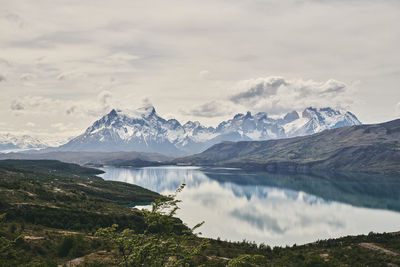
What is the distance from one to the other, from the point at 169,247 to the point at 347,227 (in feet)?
369

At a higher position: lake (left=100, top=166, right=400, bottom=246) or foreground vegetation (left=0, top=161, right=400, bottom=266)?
foreground vegetation (left=0, top=161, right=400, bottom=266)

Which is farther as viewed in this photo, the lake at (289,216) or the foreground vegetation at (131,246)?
the lake at (289,216)

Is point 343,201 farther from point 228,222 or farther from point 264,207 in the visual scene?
point 228,222

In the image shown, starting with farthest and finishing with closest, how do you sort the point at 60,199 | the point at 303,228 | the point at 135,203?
the point at 135,203 < the point at 303,228 < the point at 60,199

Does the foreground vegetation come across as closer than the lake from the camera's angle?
Yes

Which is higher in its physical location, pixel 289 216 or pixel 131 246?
pixel 131 246

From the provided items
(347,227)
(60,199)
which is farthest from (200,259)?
(347,227)

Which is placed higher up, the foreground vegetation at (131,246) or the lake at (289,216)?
the foreground vegetation at (131,246)

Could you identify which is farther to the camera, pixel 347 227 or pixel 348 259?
pixel 347 227

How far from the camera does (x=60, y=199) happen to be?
107m

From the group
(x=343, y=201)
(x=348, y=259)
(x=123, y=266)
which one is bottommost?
(x=343, y=201)

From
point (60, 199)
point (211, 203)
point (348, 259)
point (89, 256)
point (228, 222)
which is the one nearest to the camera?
point (89, 256)

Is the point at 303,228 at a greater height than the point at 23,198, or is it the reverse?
the point at 23,198

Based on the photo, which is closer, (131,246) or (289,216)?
(131,246)
